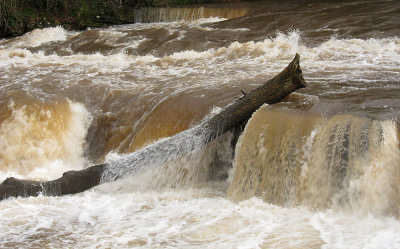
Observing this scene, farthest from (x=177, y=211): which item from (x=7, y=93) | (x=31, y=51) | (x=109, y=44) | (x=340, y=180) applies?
(x=31, y=51)

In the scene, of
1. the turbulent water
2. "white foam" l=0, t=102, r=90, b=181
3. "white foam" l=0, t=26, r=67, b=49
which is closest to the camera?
the turbulent water

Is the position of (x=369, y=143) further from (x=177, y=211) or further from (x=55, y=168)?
(x=55, y=168)

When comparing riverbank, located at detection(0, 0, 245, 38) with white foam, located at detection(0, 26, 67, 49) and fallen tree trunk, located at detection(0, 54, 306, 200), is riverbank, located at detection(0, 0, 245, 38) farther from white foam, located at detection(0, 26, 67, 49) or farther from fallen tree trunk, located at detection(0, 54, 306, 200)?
fallen tree trunk, located at detection(0, 54, 306, 200)

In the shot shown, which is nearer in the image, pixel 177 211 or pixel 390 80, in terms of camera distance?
pixel 177 211

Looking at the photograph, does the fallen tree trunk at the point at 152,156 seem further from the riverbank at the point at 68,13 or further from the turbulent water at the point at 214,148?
the riverbank at the point at 68,13

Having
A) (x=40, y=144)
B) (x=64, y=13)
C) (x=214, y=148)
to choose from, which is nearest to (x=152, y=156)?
(x=214, y=148)

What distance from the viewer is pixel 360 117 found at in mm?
5129

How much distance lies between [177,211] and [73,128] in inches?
121

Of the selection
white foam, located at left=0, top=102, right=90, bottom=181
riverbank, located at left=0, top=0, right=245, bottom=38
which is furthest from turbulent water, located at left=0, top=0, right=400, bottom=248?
riverbank, located at left=0, top=0, right=245, bottom=38

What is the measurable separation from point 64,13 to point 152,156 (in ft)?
47.0

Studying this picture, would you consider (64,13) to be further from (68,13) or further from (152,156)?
(152,156)

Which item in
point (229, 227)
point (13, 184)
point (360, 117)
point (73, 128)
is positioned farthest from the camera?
point (73, 128)

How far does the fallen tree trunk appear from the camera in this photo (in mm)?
5719

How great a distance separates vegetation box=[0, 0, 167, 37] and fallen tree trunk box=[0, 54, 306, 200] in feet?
39.6
